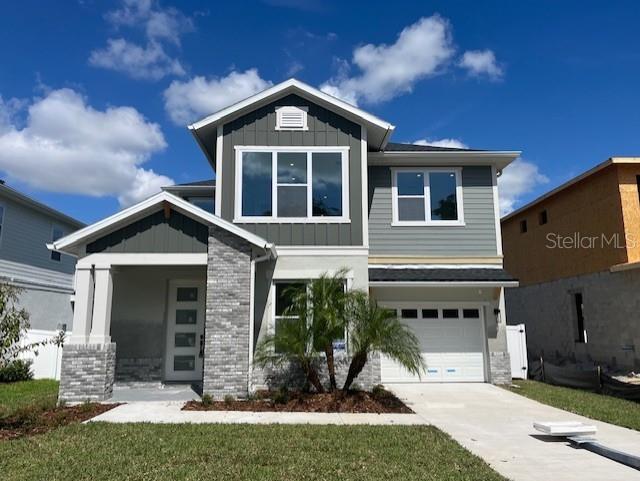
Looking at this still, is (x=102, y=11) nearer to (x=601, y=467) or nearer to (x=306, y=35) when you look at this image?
(x=306, y=35)

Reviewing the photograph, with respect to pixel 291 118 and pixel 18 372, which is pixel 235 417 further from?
pixel 18 372

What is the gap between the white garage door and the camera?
1404cm

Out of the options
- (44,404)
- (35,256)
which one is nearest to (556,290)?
(44,404)

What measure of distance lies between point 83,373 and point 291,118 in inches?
303

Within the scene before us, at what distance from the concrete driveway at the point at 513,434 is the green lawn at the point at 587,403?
0.35 m

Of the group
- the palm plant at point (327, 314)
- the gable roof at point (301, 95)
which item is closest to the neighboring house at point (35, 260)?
the gable roof at point (301, 95)

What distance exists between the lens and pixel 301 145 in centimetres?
1277

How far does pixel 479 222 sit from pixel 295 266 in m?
5.69

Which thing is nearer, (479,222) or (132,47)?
(132,47)

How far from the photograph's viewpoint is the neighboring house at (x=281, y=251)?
10.8 m

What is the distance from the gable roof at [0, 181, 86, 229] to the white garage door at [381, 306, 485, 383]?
15.6 meters

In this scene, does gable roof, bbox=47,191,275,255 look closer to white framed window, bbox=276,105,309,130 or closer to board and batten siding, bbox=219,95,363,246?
board and batten siding, bbox=219,95,363,246

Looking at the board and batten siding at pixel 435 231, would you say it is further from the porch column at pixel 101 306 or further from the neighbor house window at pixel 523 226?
the neighbor house window at pixel 523 226

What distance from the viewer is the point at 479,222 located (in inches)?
562
